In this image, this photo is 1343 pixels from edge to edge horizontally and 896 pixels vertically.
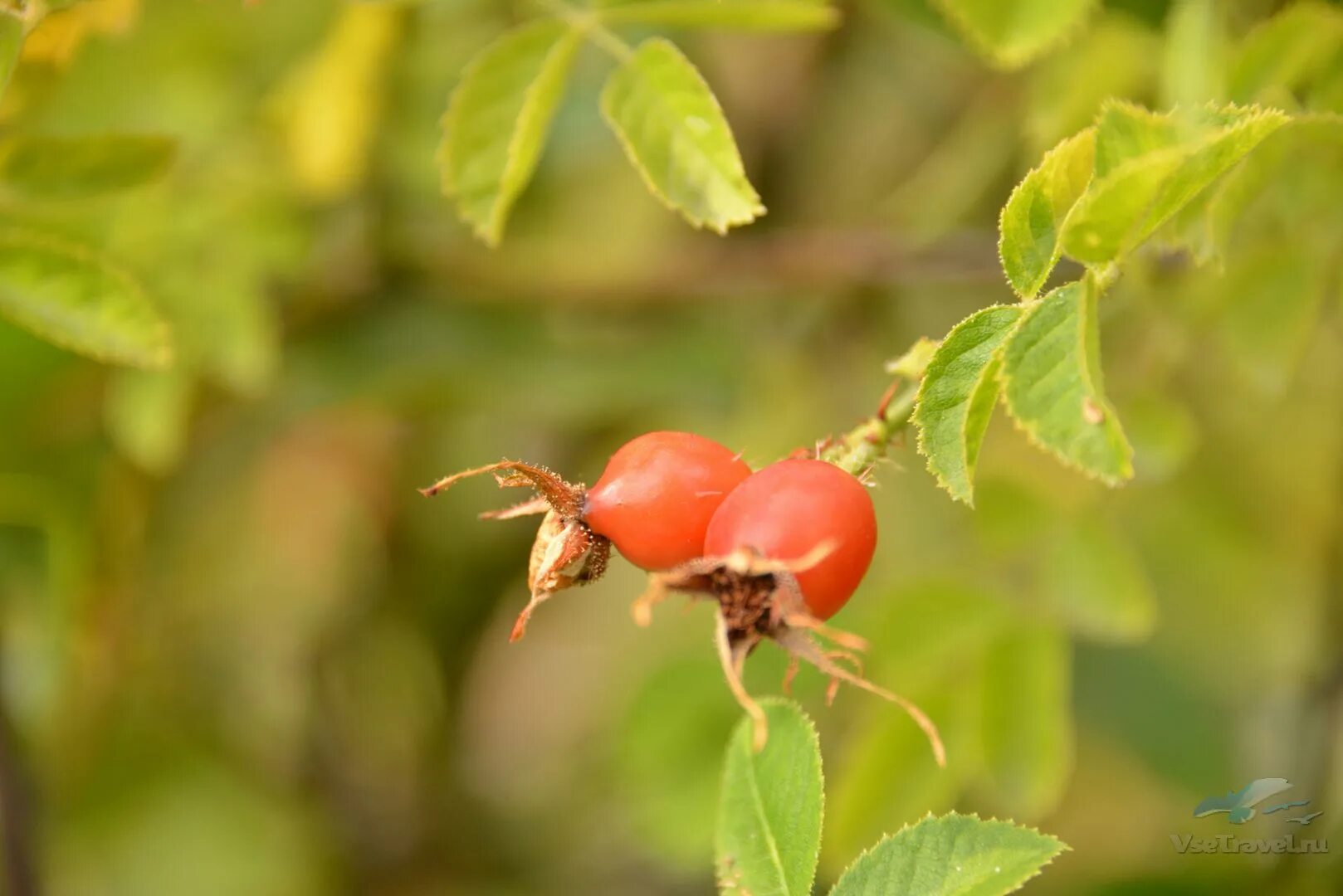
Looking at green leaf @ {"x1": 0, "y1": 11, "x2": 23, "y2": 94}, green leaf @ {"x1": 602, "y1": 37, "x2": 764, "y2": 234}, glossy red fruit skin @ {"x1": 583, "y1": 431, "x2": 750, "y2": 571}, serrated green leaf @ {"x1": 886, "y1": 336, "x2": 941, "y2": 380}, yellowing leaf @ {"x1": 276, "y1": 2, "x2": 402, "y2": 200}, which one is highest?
green leaf @ {"x1": 0, "y1": 11, "x2": 23, "y2": 94}

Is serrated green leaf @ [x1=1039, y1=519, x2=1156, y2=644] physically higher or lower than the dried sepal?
lower

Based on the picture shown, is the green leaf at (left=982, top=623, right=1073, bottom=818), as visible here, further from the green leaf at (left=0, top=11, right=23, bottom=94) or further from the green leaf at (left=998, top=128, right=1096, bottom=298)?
the green leaf at (left=0, top=11, right=23, bottom=94)

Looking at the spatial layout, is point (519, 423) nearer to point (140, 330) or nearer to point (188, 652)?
point (188, 652)

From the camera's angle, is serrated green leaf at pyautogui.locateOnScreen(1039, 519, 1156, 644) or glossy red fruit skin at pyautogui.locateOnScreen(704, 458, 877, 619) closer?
glossy red fruit skin at pyautogui.locateOnScreen(704, 458, 877, 619)

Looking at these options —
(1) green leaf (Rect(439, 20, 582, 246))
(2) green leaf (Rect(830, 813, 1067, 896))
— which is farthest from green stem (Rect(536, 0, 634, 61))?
(2) green leaf (Rect(830, 813, 1067, 896))

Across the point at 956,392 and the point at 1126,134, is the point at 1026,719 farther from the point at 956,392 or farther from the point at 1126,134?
the point at 1126,134

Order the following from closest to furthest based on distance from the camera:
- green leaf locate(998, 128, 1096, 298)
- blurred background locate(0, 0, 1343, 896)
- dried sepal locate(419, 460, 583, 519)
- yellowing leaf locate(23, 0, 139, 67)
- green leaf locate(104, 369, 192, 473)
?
1. green leaf locate(998, 128, 1096, 298)
2. dried sepal locate(419, 460, 583, 519)
3. yellowing leaf locate(23, 0, 139, 67)
4. blurred background locate(0, 0, 1343, 896)
5. green leaf locate(104, 369, 192, 473)
